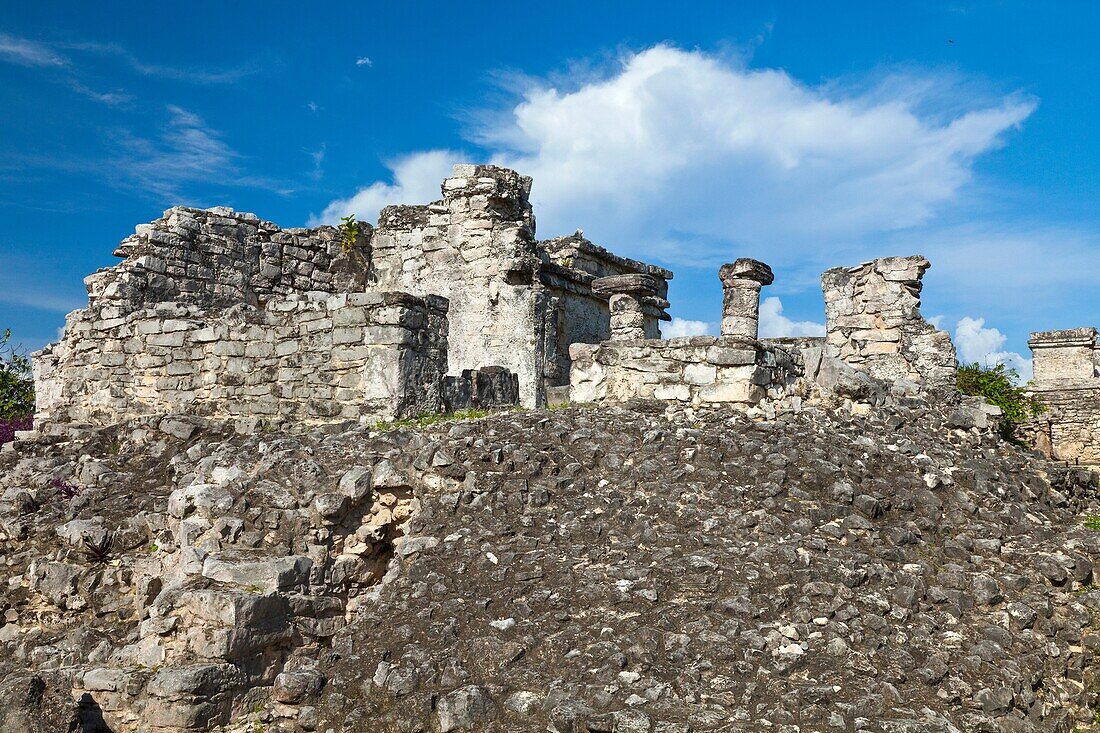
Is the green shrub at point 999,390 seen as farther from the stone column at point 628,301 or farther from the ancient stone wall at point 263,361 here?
the ancient stone wall at point 263,361

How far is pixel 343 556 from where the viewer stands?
6359 millimetres

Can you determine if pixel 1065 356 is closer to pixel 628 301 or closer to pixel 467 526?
pixel 628 301

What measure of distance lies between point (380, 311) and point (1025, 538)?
602cm

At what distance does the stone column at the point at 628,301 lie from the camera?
12742 mm

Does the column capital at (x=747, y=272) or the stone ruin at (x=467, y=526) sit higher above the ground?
the column capital at (x=747, y=272)

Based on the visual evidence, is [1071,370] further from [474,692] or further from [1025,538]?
[474,692]

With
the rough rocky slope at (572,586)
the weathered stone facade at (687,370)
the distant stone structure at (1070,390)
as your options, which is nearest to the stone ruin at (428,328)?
the weathered stone facade at (687,370)

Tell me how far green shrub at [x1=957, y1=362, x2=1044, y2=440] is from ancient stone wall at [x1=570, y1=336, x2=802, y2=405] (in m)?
7.39

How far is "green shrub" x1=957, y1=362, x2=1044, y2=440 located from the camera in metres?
14.1

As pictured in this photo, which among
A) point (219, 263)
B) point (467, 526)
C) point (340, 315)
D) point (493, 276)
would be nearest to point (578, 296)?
point (493, 276)

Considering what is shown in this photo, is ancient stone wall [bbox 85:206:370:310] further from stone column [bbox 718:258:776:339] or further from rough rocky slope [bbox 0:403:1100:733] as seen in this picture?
stone column [bbox 718:258:776:339]

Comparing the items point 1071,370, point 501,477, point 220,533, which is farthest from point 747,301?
point 220,533

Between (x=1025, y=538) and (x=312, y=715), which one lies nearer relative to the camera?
(x=312, y=715)

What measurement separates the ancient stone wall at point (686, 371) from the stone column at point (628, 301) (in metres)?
4.46
